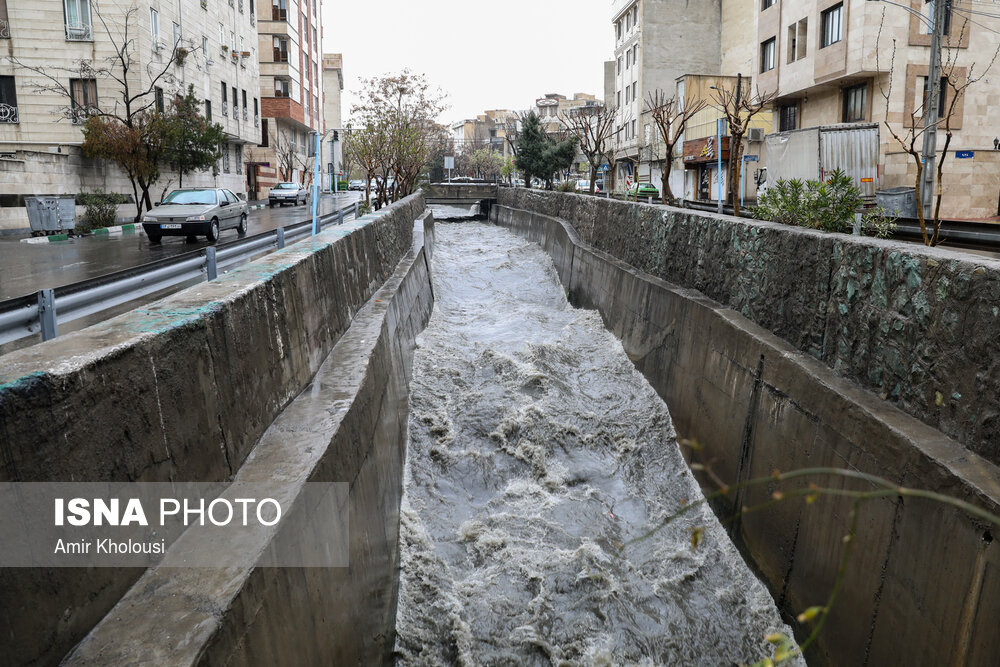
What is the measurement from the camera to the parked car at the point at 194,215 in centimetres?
1852

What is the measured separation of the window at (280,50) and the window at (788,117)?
115ft

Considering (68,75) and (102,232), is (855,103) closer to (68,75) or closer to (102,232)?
(102,232)

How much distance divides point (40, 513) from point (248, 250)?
10.2m

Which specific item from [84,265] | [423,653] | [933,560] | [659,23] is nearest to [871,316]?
[933,560]

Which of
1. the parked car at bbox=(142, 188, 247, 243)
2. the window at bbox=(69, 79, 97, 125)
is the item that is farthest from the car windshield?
the window at bbox=(69, 79, 97, 125)

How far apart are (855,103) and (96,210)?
26721mm

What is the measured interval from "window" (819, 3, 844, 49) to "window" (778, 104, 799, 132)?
3.75 metres

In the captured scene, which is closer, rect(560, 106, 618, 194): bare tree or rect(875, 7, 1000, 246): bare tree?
rect(875, 7, 1000, 246): bare tree

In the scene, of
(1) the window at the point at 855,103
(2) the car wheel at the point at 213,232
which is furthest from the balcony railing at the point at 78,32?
(1) the window at the point at 855,103

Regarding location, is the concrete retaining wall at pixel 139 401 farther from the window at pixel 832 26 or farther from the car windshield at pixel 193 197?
the window at pixel 832 26

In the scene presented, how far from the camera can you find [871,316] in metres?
5.86

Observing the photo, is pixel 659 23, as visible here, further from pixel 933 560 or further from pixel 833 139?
pixel 933 560

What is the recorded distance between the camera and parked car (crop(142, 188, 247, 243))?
18516 millimetres

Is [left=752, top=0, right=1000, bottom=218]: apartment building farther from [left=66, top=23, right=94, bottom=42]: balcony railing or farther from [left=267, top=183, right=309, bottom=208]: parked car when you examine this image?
[left=66, top=23, right=94, bottom=42]: balcony railing
